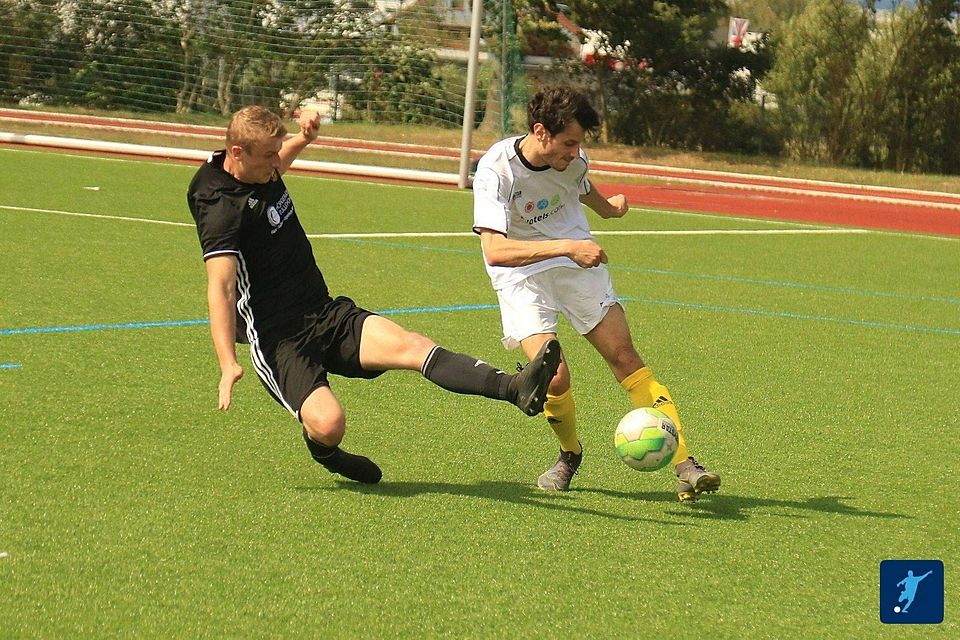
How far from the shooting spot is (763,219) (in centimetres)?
2080

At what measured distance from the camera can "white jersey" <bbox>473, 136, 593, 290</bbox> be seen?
5.81 m

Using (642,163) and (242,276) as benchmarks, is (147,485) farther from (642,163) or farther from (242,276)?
(642,163)

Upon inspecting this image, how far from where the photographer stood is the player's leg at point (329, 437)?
539 centimetres

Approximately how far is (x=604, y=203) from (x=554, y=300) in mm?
573

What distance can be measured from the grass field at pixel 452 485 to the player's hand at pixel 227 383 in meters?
0.45

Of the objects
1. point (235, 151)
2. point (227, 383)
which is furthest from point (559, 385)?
point (235, 151)

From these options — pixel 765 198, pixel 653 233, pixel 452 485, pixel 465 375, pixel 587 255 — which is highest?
pixel 587 255

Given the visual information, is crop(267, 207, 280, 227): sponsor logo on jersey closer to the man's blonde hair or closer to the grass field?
the man's blonde hair

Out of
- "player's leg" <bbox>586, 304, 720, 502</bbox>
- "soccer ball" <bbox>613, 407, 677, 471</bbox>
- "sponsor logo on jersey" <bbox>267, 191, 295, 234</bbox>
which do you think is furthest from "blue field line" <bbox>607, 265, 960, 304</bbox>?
"sponsor logo on jersey" <bbox>267, 191, 295, 234</bbox>

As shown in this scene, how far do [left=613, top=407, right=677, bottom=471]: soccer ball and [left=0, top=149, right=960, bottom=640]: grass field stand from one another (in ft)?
0.65

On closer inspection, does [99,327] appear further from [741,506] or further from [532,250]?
[741,506]

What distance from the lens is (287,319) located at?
5793 mm

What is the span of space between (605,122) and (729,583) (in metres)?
35.5

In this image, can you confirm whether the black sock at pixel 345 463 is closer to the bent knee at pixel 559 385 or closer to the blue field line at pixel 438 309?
the bent knee at pixel 559 385
